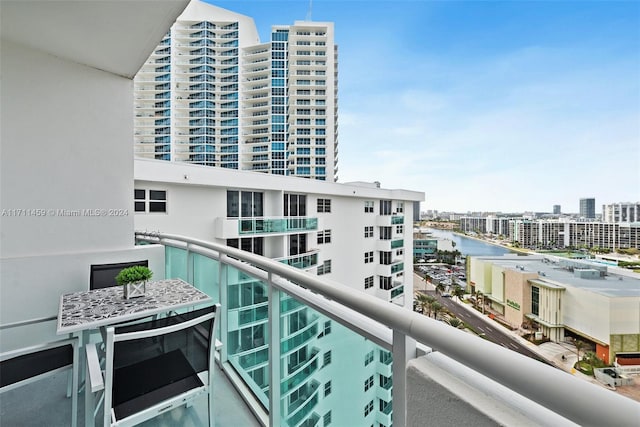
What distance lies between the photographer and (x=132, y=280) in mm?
2055

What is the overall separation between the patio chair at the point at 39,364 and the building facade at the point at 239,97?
34.2m

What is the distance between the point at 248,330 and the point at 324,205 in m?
12.2

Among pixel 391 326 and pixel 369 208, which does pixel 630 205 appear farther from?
pixel 369 208

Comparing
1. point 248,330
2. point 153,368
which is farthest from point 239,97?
point 153,368

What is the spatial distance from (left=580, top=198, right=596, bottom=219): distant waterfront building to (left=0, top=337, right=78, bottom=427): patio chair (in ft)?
35.4

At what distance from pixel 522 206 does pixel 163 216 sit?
48.6ft

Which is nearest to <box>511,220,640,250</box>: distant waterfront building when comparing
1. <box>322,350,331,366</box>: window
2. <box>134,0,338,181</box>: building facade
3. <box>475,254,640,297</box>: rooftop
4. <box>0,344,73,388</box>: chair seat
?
<box>475,254,640,297</box>: rooftop

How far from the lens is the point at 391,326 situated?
0.82 metres

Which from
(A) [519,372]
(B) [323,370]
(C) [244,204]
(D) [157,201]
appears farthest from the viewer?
(C) [244,204]

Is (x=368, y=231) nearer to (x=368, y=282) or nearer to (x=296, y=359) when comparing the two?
(x=368, y=282)

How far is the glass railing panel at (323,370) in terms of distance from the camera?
42.1 inches

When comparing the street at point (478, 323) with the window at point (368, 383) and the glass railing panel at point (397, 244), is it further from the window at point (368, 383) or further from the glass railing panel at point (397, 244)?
the glass railing panel at point (397, 244)

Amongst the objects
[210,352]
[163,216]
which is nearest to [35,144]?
[210,352]

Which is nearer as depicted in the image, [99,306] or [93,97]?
[99,306]
